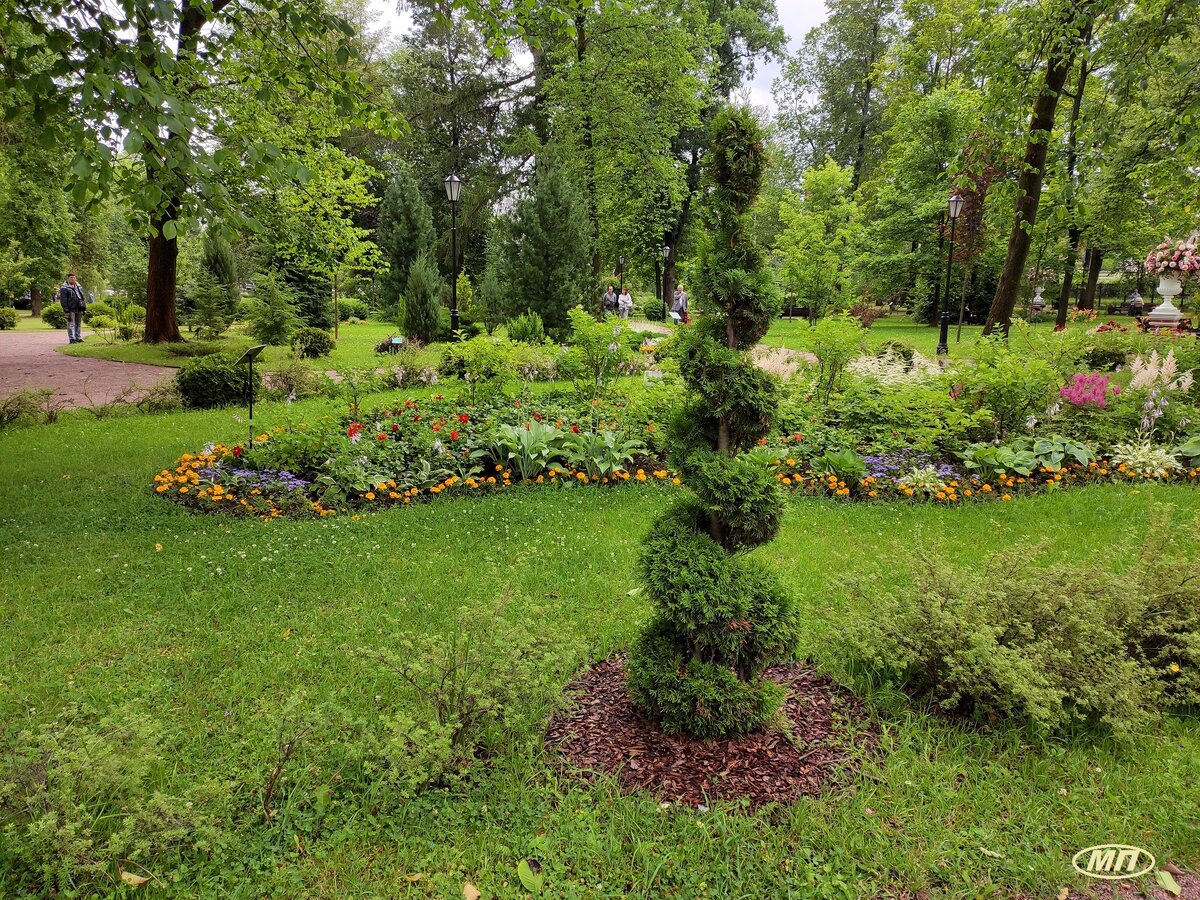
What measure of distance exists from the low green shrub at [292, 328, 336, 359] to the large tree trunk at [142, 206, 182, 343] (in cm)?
328

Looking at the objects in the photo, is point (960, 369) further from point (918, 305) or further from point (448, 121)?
point (448, 121)

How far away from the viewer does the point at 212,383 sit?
994 centimetres

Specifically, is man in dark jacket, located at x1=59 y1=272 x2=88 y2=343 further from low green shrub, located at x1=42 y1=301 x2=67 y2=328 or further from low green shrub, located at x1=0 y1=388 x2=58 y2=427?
low green shrub, located at x1=42 y1=301 x2=67 y2=328

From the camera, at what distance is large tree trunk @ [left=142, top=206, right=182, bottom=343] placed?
49.0ft

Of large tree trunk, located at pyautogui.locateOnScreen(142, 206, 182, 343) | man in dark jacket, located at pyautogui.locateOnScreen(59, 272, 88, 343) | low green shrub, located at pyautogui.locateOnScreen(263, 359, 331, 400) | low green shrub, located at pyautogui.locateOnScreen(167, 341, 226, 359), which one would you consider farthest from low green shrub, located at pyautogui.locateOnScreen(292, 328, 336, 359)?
man in dark jacket, located at pyautogui.locateOnScreen(59, 272, 88, 343)

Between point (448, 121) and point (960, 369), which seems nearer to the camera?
point (960, 369)

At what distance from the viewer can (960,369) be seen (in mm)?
7555

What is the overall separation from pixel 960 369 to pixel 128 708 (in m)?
8.20

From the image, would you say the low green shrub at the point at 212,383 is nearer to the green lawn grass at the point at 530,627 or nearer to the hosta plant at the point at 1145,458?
the green lawn grass at the point at 530,627

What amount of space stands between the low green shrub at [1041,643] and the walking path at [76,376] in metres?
10.9

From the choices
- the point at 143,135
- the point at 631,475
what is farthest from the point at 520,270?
the point at 143,135

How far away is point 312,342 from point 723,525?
49.3ft

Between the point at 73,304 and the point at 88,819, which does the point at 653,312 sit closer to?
the point at 73,304

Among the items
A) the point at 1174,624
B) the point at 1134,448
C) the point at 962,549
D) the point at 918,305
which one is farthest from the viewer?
the point at 918,305
